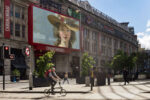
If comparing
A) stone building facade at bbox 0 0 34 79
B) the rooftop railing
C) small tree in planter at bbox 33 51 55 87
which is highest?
the rooftop railing

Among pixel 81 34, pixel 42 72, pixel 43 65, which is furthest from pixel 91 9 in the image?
pixel 42 72

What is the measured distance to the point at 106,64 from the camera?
7550 cm

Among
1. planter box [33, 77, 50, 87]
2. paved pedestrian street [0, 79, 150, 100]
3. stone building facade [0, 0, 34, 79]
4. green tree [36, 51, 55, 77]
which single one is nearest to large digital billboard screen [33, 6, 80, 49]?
stone building facade [0, 0, 34, 79]

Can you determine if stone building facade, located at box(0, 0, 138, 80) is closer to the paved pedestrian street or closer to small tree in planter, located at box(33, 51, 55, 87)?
small tree in planter, located at box(33, 51, 55, 87)

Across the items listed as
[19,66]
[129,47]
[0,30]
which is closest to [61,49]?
[19,66]

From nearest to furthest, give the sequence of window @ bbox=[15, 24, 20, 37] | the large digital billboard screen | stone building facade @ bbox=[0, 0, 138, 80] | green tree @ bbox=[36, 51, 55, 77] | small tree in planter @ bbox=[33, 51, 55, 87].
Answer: small tree in planter @ bbox=[33, 51, 55, 87] < green tree @ bbox=[36, 51, 55, 77] < stone building facade @ bbox=[0, 0, 138, 80] < window @ bbox=[15, 24, 20, 37] < the large digital billboard screen

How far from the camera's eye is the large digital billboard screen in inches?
1834

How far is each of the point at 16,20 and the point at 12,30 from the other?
2097mm

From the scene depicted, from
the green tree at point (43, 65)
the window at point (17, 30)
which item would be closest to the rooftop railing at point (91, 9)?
the window at point (17, 30)

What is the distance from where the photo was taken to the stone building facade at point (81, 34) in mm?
43062

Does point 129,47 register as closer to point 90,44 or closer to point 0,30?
point 90,44

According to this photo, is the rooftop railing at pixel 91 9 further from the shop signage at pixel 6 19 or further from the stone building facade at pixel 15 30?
the shop signage at pixel 6 19

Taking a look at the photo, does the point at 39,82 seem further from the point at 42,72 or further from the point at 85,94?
the point at 85,94

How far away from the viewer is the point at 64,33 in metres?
54.2
